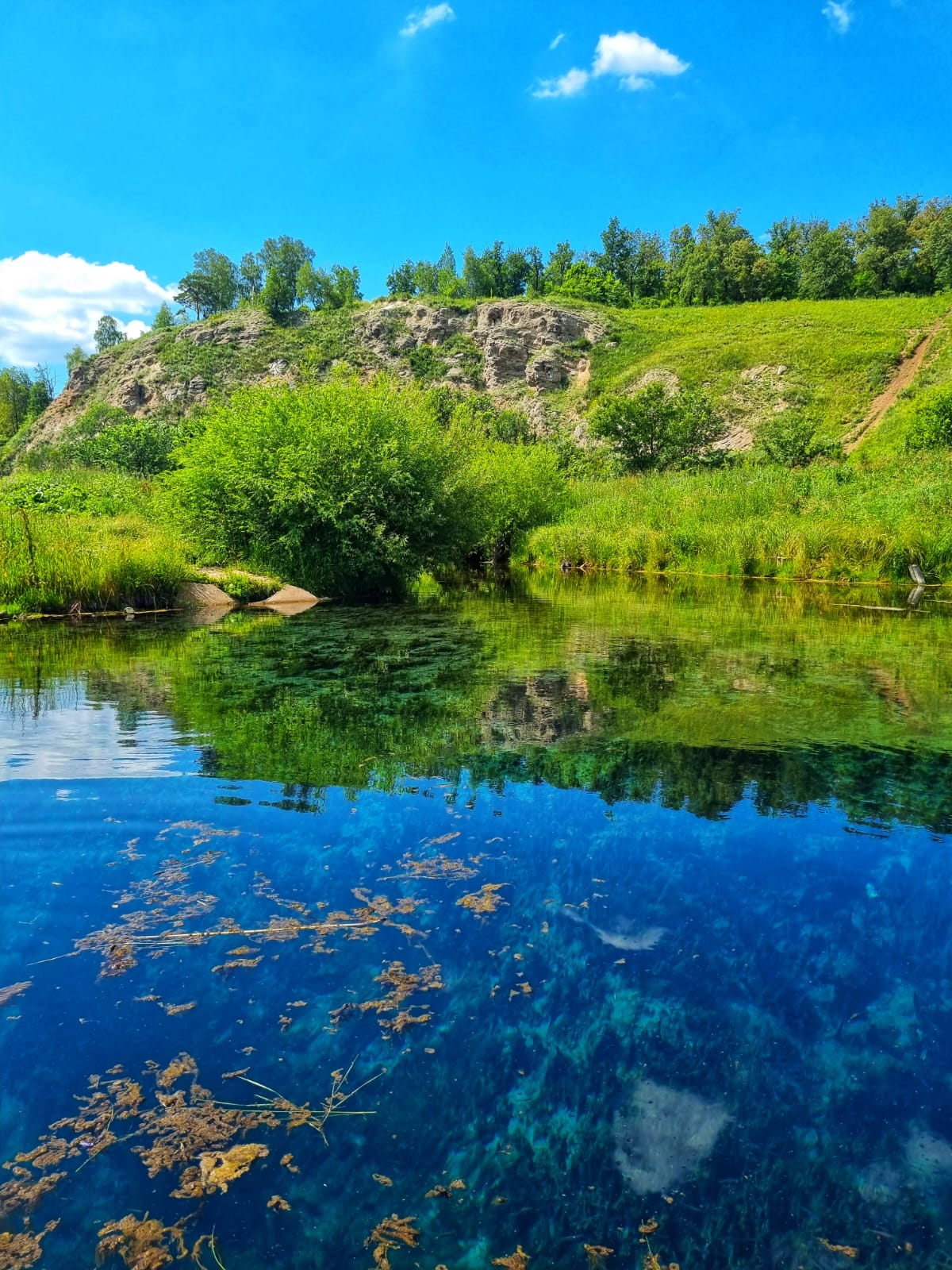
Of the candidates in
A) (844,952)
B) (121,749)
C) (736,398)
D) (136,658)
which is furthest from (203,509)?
(736,398)

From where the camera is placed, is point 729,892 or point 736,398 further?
point 736,398

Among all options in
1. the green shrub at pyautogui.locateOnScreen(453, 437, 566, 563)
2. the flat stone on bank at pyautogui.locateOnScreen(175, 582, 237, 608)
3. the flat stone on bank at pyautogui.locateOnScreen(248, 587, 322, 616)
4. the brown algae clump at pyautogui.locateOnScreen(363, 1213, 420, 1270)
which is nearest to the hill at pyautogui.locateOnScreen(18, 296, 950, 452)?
the green shrub at pyautogui.locateOnScreen(453, 437, 566, 563)

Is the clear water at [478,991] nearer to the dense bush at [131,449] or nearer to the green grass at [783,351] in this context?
the dense bush at [131,449]

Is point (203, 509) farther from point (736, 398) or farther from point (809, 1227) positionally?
point (736, 398)

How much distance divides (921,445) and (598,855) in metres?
Answer: 41.3

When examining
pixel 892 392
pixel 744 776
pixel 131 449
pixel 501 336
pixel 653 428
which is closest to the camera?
pixel 744 776

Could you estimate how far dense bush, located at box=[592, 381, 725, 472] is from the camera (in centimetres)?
4469

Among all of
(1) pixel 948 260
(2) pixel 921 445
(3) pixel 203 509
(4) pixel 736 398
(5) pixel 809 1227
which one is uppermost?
(1) pixel 948 260

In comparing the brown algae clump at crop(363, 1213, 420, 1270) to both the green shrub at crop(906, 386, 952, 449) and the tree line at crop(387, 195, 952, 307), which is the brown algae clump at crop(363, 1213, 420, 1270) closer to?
the green shrub at crop(906, 386, 952, 449)

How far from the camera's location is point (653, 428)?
44938 mm

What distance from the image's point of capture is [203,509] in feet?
67.5

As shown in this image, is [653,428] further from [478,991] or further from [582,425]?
[478,991]

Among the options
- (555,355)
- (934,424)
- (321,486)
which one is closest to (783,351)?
(555,355)

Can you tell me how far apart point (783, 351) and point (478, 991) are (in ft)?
241
